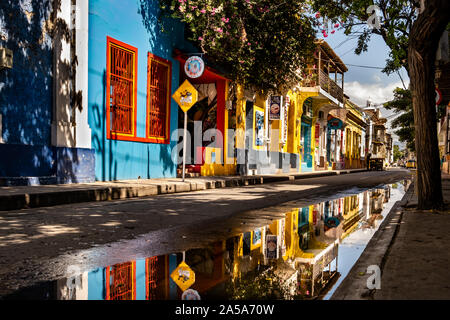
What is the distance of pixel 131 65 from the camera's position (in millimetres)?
12586

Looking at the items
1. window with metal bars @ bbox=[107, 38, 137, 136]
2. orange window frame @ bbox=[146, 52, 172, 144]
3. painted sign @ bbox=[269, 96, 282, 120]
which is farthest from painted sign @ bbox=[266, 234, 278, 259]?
painted sign @ bbox=[269, 96, 282, 120]

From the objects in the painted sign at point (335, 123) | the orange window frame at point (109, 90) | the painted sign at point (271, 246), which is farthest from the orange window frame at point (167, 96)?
the painted sign at point (335, 123)

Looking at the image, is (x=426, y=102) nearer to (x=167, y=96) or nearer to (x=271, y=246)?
(x=271, y=246)

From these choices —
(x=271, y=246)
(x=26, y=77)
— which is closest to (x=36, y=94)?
(x=26, y=77)

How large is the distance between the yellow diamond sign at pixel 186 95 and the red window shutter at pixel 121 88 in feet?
4.91

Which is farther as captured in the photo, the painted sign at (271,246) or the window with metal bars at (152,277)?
the painted sign at (271,246)

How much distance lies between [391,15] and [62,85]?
916 centimetres

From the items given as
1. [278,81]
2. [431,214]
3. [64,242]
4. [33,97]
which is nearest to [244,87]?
[278,81]

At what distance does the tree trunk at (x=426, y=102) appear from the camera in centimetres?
644

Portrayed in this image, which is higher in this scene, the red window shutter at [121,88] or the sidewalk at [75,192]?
the red window shutter at [121,88]

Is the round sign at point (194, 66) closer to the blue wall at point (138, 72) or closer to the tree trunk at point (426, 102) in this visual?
the blue wall at point (138, 72)

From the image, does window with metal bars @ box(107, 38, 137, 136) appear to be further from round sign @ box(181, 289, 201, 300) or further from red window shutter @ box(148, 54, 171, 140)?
round sign @ box(181, 289, 201, 300)

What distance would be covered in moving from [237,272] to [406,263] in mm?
1350
